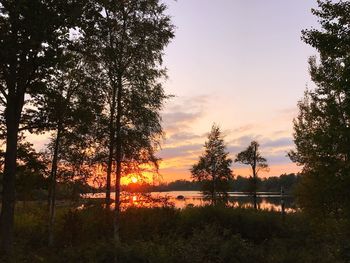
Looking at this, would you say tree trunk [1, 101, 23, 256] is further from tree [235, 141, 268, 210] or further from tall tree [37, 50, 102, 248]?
tree [235, 141, 268, 210]

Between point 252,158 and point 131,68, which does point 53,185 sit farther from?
point 252,158

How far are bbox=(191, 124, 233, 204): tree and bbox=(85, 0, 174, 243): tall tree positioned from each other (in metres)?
26.4

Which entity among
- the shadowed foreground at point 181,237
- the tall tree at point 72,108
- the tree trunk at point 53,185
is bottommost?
the shadowed foreground at point 181,237

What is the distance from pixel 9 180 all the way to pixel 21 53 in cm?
527

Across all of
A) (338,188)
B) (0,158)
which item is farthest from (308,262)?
(0,158)

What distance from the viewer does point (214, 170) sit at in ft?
147

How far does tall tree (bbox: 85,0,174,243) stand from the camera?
58.4 ft

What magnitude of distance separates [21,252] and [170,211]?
10725 millimetres

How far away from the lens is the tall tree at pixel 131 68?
17.8 m

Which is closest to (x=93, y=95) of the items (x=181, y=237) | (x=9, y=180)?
(x=9, y=180)

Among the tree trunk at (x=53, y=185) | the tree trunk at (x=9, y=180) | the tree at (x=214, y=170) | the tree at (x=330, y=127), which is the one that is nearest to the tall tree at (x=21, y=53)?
the tree trunk at (x=9, y=180)

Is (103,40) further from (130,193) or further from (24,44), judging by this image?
(130,193)

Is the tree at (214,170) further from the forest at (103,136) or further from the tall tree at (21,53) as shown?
the tall tree at (21,53)

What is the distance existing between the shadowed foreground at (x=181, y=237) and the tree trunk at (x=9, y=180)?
37.3 inches
